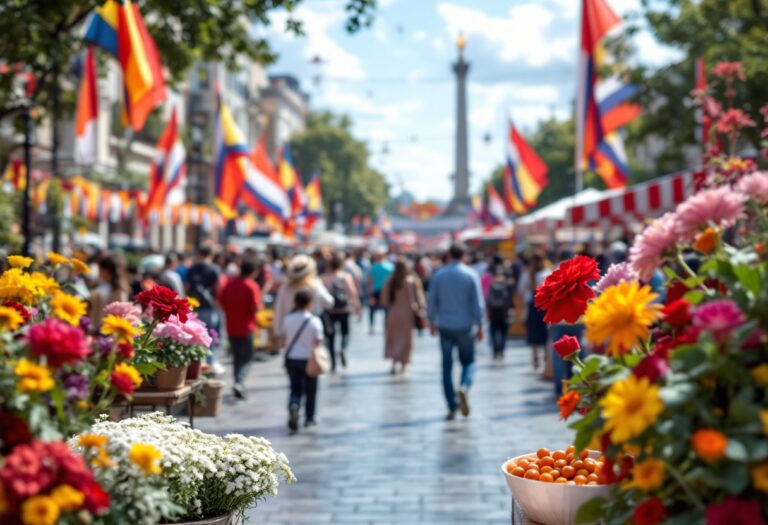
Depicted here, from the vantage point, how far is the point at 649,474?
257 centimetres

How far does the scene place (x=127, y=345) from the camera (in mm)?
3107

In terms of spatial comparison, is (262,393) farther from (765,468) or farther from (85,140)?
(765,468)

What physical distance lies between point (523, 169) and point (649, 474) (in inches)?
1112

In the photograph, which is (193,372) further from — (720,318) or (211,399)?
(720,318)

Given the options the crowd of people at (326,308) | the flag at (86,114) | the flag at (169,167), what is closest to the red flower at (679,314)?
the crowd of people at (326,308)

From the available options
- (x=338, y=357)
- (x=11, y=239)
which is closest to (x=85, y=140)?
(x=11, y=239)

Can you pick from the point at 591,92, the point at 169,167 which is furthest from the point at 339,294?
the point at 169,167

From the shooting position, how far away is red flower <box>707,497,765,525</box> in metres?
2.34

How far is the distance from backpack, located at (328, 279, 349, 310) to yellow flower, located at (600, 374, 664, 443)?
48.5 feet

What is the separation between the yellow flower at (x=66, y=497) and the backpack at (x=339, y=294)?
14732 mm

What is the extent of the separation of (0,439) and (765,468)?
5.68 ft

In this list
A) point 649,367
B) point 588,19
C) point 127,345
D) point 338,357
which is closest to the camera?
point 649,367

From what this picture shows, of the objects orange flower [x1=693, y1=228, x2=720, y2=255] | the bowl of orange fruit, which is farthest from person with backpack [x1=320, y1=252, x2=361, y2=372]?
orange flower [x1=693, y1=228, x2=720, y2=255]

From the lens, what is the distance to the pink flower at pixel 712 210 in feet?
9.43
